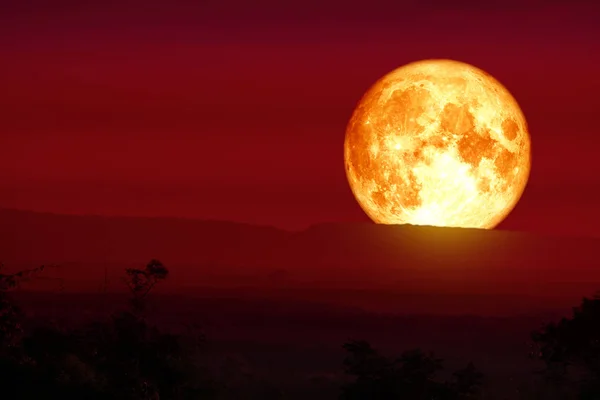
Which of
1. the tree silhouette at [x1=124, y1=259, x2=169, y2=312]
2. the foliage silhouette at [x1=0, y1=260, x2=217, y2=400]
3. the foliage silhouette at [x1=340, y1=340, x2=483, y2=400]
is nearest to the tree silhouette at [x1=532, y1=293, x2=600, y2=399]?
the foliage silhouette at [x1=340, y1=340, x2=483, y2=400]

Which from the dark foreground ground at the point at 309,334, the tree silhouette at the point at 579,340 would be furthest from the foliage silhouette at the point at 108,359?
the dark foreground ground at the point at 309,334

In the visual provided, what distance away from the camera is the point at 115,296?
108188 millimetres

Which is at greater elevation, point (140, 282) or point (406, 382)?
point (140, 282)

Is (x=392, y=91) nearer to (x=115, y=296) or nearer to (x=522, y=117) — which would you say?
(x=522, y=117)

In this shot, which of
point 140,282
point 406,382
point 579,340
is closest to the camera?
point 140,282

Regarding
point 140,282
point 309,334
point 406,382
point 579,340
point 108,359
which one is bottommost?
point 108,359

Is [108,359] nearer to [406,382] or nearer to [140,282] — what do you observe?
[140,282]

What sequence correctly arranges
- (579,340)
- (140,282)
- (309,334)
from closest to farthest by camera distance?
(140,282)
(579,340)
(309,334)

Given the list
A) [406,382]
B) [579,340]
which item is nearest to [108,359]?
[406,382]

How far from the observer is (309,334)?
291 feet

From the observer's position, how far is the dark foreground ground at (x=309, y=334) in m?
73.6

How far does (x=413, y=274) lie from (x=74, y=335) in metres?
50.8

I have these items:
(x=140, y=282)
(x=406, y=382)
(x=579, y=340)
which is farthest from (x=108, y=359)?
(x=579, y=340)

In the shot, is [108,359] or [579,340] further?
[579,340]
